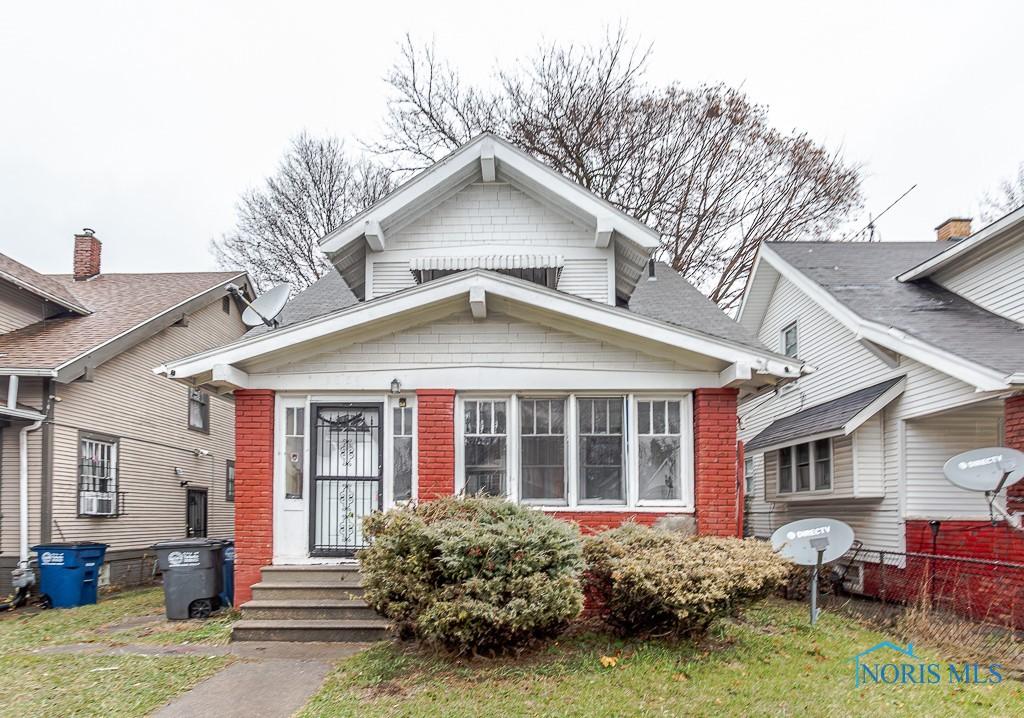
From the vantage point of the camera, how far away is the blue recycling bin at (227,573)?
9.65 m

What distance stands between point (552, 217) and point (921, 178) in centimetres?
2030

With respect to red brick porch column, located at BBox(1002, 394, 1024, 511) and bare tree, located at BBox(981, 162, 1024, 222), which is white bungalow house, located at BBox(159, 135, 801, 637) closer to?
red brick porch column, located at BBox(1002, 394, 1024, 511)

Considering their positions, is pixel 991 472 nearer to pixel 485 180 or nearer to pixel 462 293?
pixel 462 293

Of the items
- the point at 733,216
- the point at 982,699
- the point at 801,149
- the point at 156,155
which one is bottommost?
the point at 982,699

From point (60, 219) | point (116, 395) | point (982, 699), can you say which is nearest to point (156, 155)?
point (60, 219)

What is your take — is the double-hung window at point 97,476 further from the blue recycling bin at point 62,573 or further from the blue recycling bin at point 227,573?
the blue recycling bin at point 227,573

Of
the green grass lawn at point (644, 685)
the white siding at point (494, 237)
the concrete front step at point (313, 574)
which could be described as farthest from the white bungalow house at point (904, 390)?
the concrete front step at point (313, 574)

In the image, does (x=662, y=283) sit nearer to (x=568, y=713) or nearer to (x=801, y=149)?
(x=568, y=713)

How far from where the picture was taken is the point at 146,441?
596 inches

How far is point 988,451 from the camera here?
850cm

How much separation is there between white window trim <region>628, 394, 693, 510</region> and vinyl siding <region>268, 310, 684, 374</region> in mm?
558

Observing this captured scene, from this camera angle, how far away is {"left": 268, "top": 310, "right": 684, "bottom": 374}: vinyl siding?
929 cm

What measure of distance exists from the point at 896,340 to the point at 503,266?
5.46 metres

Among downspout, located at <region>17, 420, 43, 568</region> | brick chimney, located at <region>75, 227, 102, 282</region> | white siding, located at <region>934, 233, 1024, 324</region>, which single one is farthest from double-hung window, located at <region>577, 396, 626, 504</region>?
brick chimney, located at <region>75, 227, 102, 282</region>
